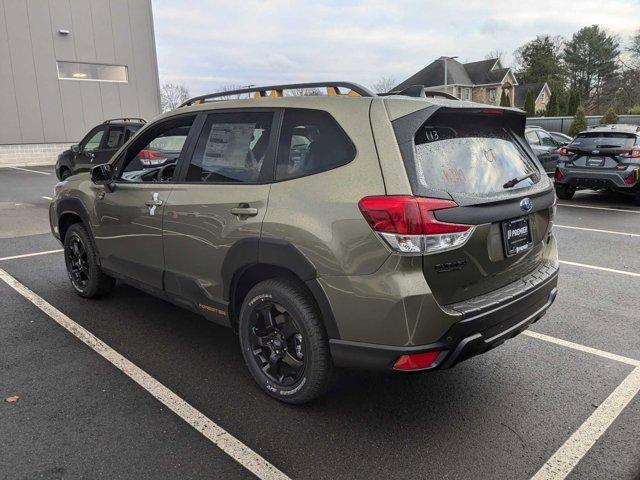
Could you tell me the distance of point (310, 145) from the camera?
9.40 ft

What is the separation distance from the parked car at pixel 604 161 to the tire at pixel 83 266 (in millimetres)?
9852

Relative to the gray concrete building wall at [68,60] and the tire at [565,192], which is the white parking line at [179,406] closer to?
the tire at [565,192]

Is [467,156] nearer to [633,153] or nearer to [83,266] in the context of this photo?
[83,266]

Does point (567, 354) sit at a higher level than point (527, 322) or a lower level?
lower

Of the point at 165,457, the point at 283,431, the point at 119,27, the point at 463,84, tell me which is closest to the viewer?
the point at 165,457

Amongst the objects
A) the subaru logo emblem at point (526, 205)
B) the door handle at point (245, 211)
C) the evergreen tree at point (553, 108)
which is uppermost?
the evergreen tree at point (553, 108)

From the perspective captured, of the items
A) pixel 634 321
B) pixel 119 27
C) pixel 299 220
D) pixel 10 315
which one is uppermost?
pixel 119 27

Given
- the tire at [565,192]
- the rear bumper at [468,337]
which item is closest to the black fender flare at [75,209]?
the rear bumper at [468,337]

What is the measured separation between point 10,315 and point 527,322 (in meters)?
4.31

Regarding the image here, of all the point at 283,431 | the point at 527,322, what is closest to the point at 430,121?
the point at 527,322

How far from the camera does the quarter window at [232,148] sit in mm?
3115

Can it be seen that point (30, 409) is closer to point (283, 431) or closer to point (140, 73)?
point (283, 431)

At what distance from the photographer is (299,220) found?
2717mm

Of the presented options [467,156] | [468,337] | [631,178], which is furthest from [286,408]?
[631,178]
